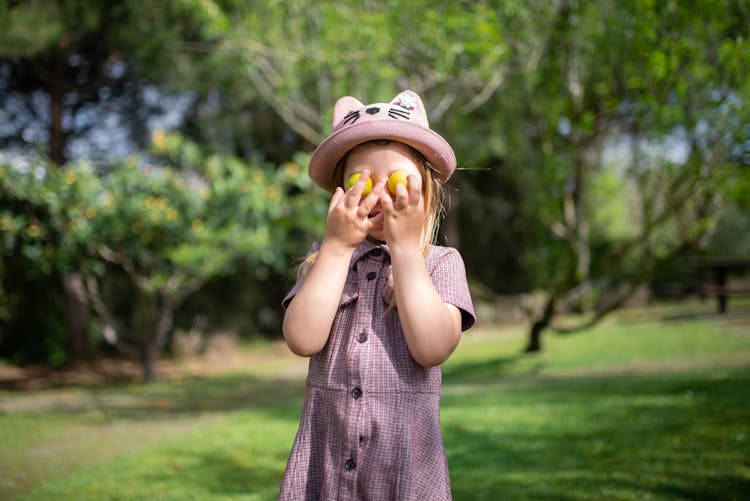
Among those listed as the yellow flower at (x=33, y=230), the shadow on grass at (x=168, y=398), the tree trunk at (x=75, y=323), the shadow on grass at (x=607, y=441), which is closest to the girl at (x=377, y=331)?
the shadow on grass at (x=607, y=441)

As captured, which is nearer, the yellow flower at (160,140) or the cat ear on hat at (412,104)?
the cat ear on hat at (412,104)

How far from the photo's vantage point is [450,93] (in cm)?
1027

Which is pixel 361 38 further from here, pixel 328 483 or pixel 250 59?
pixel 328 483

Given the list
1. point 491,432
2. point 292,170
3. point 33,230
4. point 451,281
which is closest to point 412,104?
point 451,281

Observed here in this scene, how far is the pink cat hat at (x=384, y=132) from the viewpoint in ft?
6.98

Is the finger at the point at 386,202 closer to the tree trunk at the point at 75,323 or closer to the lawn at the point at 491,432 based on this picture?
the lawn at the point at 491,432

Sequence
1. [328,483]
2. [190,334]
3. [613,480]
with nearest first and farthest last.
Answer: [328,483] → [613,480] → [190,334]

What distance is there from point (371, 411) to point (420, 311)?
1.06 feet

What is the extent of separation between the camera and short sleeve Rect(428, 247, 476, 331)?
83.1 inches

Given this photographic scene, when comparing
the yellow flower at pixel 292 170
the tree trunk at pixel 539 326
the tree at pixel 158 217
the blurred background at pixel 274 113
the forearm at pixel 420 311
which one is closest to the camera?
the forearm at pixel 420 311

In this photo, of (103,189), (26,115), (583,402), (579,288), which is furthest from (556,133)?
(26,115)

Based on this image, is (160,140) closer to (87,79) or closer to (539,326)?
(87,79)

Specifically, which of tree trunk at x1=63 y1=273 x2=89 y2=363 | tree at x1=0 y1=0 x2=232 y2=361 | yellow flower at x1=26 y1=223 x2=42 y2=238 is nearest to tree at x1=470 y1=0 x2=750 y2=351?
tree at x1=0 y1=0 x2=232 y2=361

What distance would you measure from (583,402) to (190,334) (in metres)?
10.1
